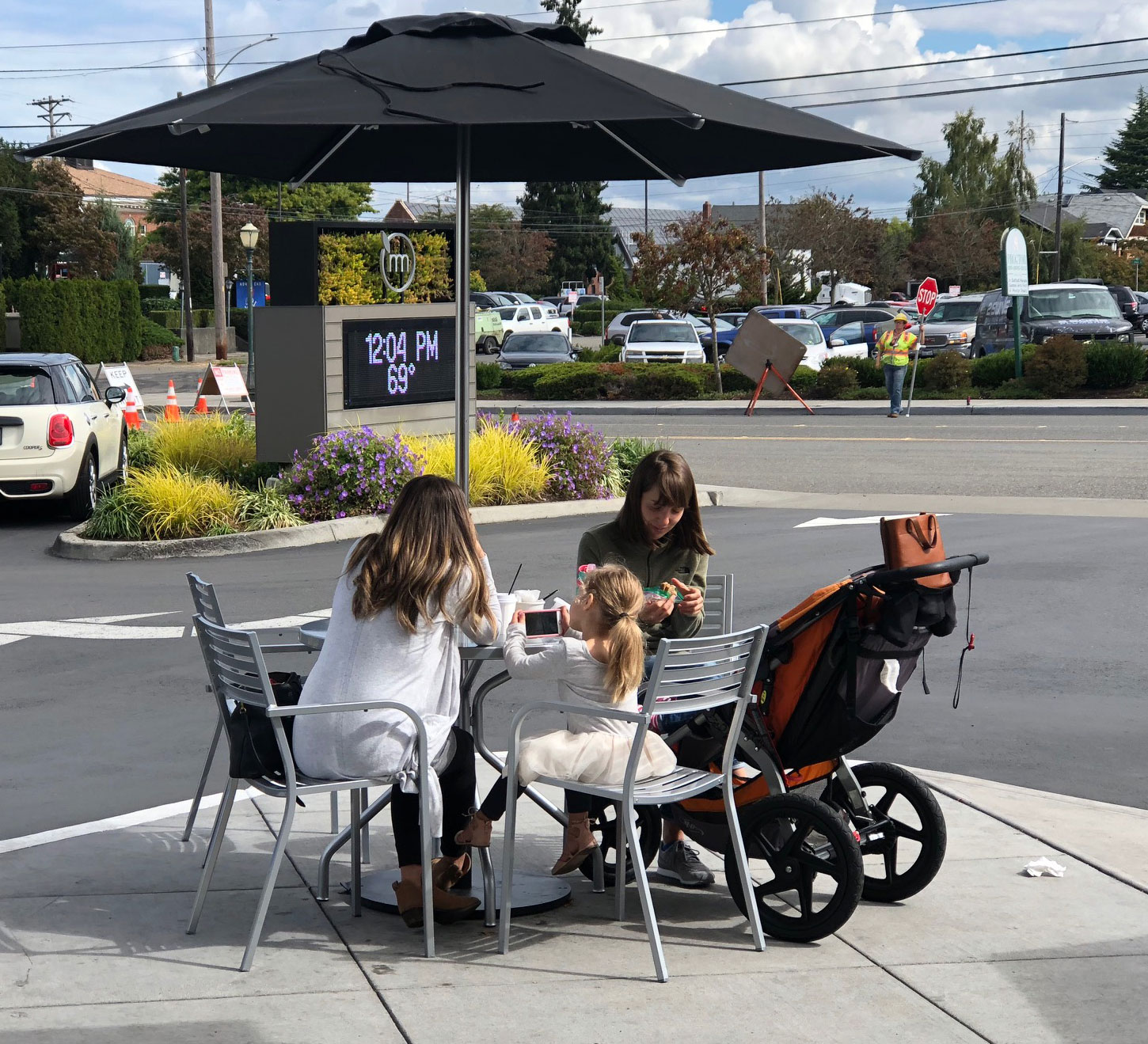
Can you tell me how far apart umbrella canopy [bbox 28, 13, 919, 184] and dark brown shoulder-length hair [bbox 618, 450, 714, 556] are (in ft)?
3.98

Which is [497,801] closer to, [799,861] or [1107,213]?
[799,861]

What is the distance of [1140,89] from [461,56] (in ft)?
412

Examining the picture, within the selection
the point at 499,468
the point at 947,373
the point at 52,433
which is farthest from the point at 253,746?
the point at 947,373

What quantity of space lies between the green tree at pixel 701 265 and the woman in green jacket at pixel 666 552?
26919 millimetres

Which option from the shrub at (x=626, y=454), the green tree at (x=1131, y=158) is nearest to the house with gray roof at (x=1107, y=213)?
the green tree at (x=1131, y=158)

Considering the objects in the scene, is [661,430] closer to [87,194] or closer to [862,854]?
[862,854]

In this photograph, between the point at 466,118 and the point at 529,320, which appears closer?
the point at 466,118

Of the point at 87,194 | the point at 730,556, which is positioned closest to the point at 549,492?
the point at 730,556

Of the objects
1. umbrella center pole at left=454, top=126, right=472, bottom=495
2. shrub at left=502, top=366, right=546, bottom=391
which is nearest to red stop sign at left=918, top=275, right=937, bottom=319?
shrub at left=502, top=366, right=546, bottom=391

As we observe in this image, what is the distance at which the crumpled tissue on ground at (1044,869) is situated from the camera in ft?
17.1

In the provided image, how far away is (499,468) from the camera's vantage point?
14.5 meters

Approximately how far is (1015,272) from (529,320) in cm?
2725

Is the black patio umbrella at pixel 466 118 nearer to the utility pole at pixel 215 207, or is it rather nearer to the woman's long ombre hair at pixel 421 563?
the woman's long ombre hair at pixel 421 563

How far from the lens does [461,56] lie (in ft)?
18.6
